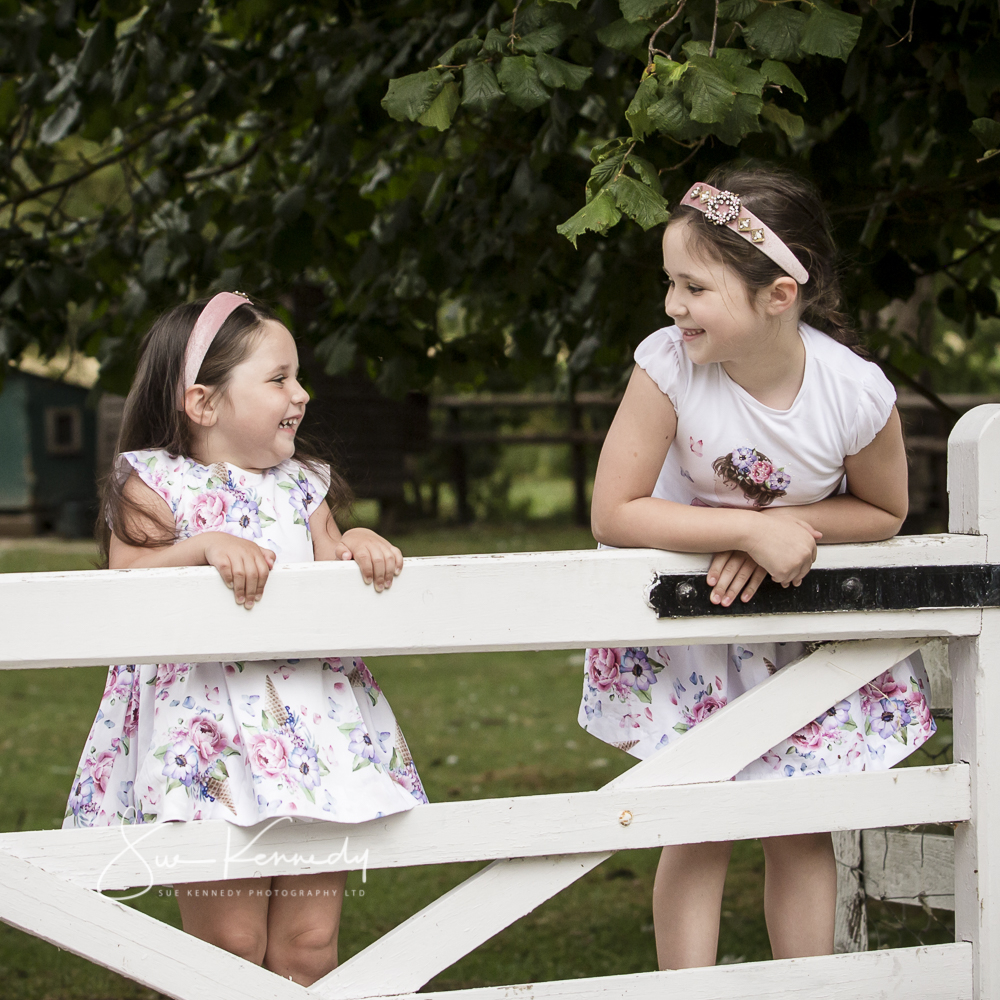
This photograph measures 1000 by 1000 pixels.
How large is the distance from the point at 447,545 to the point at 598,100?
330 inches

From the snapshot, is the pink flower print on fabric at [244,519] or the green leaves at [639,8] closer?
the green leaves at [639,8]

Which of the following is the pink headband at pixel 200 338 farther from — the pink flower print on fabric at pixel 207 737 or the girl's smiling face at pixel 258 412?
the pink flower print on fabric at pixel 207 737

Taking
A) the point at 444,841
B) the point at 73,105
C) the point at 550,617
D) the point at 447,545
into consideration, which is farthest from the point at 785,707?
the point at 447,545

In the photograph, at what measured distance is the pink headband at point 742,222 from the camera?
1.85 m

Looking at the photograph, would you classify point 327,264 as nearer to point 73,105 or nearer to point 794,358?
point 73,105

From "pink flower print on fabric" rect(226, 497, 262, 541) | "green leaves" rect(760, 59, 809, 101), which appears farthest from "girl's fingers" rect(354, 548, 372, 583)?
"green leaves" rect(760, 59, 809, 101)

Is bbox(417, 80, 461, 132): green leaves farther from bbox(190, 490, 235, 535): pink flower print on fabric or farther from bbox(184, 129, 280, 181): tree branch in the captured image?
bbox(184, 129, 280, 181): tree branch

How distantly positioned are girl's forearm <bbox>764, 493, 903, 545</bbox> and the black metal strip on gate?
89 mm

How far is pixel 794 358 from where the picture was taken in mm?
1958

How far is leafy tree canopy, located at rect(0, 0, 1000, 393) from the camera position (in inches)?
107

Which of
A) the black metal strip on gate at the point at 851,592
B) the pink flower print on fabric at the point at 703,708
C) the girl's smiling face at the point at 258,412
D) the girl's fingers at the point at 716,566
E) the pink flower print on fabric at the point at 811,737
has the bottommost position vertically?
the pink flower print on fabric at the point at 811,737

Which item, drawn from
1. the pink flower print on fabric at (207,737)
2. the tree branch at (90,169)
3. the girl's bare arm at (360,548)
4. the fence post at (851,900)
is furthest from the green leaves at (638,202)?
the tree branch at (90,169)

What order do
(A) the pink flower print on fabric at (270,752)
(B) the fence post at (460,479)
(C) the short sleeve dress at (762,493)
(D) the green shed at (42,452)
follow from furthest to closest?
1. (B) the fence post at (460,479)
2. (D) the green shed at (42,452)
3. (C) the short sleeve dress at (762,493)
4. (A) the pink flower print on fabric at (270,752)

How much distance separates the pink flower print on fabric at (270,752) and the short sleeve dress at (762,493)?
1.88ft
